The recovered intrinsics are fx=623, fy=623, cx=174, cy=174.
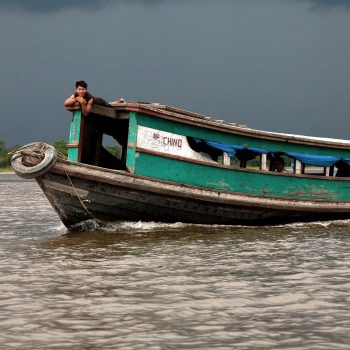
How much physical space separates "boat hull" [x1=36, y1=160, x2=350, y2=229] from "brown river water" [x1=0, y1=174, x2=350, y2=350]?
635mm

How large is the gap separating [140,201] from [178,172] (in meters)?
0.94

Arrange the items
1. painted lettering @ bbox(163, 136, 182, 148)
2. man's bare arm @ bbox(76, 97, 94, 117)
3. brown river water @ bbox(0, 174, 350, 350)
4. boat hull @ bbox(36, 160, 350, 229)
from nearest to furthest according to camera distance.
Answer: brown river water @ bbox(0, 174, 350, 350)
boat hull @ bbox(36, 160, 350, 229)
man's bare arm @ bbox(76, 97, 94, 117)
painted lettering @ bbox(163, 136, 182, 148)

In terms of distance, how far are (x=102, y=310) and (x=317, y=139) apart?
30.5 ft

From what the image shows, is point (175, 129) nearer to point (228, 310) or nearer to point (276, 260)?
point (276, 260)

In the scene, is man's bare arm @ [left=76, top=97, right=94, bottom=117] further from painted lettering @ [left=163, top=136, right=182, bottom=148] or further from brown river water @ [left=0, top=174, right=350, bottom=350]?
brown river water @ [left=0, top=174, right=350, bottom=350]

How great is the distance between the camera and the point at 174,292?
20.6 ft

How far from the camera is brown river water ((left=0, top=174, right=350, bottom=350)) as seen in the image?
4.71m

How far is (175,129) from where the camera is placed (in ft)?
39.0

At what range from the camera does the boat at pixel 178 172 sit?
11.1 metres

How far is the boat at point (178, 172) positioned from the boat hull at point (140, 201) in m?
0.02

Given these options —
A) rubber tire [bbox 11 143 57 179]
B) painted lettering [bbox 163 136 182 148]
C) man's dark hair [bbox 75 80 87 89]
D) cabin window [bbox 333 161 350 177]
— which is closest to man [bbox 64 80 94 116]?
man's dark hair [bbox 75 80 87 89]

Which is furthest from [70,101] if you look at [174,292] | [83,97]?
[174,292]

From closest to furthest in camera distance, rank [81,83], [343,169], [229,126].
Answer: [81,83] → [229,126] → [343,169]

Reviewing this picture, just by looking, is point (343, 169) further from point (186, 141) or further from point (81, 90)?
point (81, 90)
